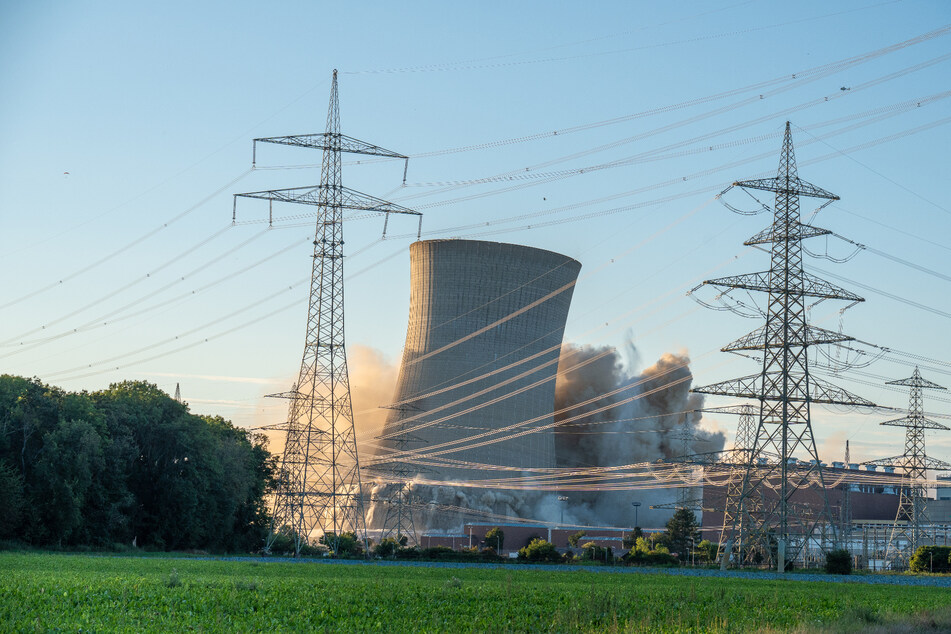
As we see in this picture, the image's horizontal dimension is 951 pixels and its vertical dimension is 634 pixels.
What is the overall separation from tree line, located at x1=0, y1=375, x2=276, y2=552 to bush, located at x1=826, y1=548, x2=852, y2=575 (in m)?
27.0

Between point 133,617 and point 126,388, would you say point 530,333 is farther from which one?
point 133,617

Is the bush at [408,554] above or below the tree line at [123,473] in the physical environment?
below

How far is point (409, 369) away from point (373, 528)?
1931 cm

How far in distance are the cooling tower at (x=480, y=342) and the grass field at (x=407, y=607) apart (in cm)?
3642

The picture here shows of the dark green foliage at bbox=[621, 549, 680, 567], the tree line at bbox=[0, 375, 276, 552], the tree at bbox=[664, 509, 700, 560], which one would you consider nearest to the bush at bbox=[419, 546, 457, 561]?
the dark green foliage at bbox=[621, 549, 680, 567]

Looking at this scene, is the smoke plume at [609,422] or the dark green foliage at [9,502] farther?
the smoke plume at [609,422]

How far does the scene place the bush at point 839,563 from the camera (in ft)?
117

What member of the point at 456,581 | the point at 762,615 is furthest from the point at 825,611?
the point at 456,581

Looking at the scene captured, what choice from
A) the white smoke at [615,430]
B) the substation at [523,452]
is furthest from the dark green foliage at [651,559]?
the white smoke at [615,430]

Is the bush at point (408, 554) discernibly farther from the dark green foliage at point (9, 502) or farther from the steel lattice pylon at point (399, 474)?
the dark green foliage at point (9, 502)

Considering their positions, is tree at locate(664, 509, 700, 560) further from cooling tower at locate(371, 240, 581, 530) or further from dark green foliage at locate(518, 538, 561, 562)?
dark green foliage at locate(518, 538, 561, 562)

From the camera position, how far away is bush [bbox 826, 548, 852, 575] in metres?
35.7

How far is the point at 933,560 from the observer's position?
3953 centimetres

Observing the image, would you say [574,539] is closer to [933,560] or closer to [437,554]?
[437,554]
